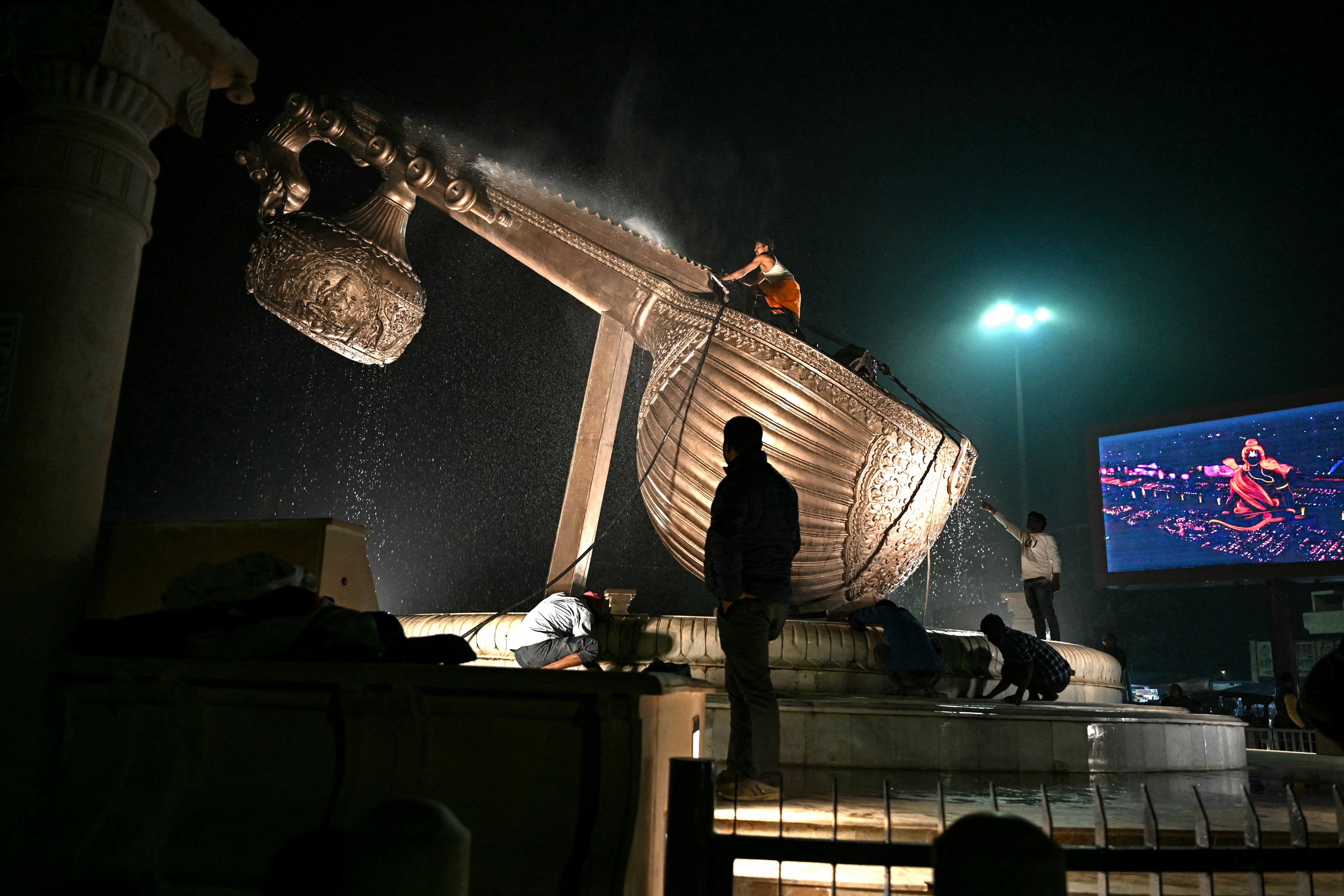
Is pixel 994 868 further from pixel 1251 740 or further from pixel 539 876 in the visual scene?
pixel 1251 740

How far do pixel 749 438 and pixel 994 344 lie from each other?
1793 cm

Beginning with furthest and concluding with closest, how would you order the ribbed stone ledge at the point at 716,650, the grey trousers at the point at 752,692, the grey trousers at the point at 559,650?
the ribbed stone ledge at the point at 716,650 → the grey trousers at the point at 559,650 → the grey trousers at the point at 752,692

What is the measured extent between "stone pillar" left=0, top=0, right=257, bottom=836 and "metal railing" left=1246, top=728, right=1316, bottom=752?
10509mm

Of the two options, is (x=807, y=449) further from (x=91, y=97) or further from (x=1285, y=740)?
(x=1285, y=740)

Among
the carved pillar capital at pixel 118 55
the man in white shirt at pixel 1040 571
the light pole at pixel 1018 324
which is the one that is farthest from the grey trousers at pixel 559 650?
the light pole at pixel 1018 324

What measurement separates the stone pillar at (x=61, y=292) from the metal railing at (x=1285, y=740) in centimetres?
1051

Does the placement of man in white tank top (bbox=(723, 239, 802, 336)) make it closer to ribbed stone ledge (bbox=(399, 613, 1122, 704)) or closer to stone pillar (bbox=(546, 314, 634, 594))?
stone pillar (bbox=(546, 314, 634, 594))

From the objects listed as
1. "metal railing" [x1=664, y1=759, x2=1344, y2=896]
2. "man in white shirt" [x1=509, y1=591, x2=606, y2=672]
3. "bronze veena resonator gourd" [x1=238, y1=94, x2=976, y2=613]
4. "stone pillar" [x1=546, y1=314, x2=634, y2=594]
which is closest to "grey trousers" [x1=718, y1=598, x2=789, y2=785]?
"man in white shirt" [x1=509, y1=591, x2=606, y2=672]

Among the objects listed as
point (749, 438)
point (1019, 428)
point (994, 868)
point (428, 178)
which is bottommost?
point (994, 868)

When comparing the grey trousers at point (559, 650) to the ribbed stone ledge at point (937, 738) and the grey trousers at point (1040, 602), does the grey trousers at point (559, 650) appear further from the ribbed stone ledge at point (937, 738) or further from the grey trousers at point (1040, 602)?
the grey trousers at point (1040, 602)

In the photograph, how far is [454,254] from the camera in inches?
458

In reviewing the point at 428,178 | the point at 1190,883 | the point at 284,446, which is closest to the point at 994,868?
the point at 1190,883

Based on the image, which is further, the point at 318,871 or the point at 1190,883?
the point at 1190,883

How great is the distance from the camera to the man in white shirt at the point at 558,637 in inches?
204
